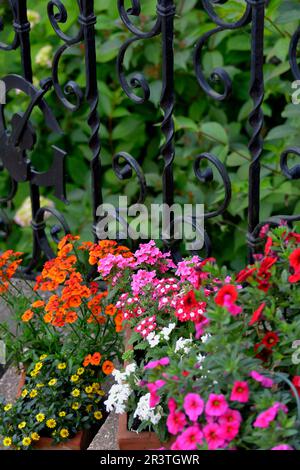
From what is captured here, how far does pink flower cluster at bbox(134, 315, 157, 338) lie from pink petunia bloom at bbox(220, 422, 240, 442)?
1.39ft

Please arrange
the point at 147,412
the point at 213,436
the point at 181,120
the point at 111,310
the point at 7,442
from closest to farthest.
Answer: the point at 213,436
the point at 147,412
the point at 7,442
the point at 111,310
the point at 181,120

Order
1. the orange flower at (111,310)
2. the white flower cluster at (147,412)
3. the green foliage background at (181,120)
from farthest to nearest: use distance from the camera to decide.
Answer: the green foliage background at (181,120) → the orange flower at (111,310) → the white flower cluster at (147,412)

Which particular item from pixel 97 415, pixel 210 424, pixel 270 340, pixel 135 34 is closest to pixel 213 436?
pixel 210 424

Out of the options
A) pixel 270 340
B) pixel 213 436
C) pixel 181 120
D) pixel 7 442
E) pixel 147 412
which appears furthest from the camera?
pixel 181 120

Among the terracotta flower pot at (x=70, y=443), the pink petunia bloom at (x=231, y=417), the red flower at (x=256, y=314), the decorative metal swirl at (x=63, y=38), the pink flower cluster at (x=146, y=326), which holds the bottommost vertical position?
the terracotta flower pot at (x=70, y=443)

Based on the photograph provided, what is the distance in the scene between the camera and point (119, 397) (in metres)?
2.27

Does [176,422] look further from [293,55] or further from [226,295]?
[293,55]

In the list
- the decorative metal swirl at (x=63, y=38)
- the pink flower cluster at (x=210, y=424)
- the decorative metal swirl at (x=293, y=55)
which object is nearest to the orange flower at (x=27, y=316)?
the decorative metal swirl at (x=63, y=38)

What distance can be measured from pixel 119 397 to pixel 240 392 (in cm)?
41

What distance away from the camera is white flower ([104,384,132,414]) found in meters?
2.26

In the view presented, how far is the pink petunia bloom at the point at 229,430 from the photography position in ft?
6.35

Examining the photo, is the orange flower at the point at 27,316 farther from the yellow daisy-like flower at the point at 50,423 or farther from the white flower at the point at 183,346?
the white flower at the point at 183,346

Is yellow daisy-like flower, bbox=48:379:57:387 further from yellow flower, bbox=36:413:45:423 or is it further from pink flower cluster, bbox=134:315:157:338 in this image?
pink flower cluster, bbox=134:315:157:338

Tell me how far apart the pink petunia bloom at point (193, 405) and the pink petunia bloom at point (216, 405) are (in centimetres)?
1
